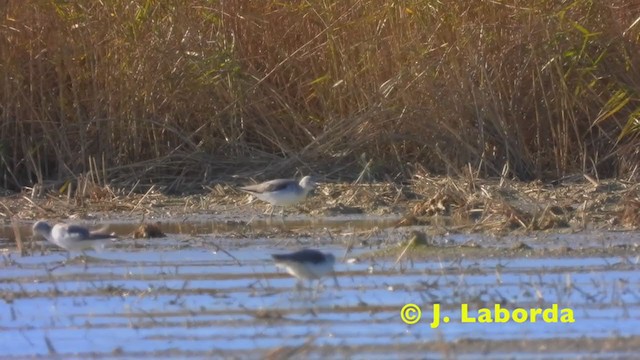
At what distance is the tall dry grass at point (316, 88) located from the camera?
11516 mm

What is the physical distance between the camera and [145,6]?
39.1 ft

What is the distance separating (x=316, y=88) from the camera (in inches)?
470

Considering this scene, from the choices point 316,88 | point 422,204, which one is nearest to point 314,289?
point 422,204

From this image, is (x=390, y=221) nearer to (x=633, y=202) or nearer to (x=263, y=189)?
(x=263, y=189)

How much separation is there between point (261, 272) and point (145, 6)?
16.1 feet

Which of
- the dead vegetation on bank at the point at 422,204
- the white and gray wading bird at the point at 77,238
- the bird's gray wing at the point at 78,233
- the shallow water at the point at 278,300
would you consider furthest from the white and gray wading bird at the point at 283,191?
the bird's gray wing at the point at 78,233

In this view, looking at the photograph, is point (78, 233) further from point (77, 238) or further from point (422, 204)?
point (422, 204)

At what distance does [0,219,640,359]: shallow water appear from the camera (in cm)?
560

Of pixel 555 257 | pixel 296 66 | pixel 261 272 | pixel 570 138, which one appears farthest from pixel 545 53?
pixel 261 272

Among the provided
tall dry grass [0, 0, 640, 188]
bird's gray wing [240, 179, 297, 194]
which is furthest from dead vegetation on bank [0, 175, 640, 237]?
tall dry grass [0, 0, 640, 188]

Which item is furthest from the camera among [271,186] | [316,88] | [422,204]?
[316,88]

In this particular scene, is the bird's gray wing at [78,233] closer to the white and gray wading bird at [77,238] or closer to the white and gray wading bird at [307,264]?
the white and gray wading bird at [77,238]

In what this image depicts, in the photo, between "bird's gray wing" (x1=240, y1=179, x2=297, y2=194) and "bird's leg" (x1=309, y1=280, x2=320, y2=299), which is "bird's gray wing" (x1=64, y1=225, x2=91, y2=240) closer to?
"bird's leg" (x1=309, y1=280, x2=320, y2=299)

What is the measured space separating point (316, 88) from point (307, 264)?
5167mm
